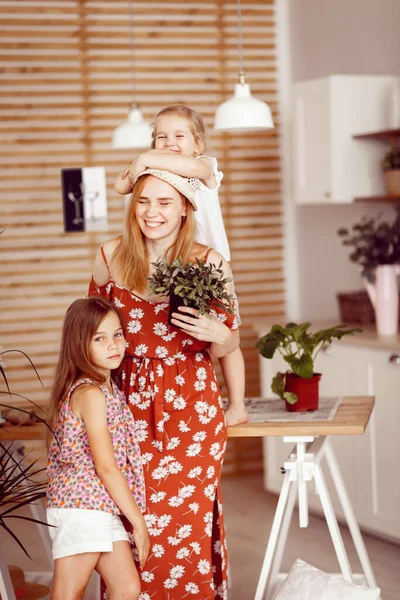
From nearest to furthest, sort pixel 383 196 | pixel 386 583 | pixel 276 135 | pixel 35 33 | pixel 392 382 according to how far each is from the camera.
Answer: pixel 386 583
pixel 392 382
pixel 383 196
pixel 35 33
pixel 276 135

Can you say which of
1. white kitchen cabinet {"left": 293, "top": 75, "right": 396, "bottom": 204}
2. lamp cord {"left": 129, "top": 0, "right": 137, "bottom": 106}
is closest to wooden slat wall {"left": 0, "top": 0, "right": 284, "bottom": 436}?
lamp cord {"left": 129, "top": 0, "right": 137, "bottom": 106}

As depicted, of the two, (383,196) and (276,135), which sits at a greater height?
(276,135)

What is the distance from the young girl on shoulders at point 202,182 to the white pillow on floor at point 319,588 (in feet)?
2.02

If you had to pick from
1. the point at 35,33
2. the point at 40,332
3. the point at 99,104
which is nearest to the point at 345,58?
the point at 99,104

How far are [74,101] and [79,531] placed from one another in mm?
3521

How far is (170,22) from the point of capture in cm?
579

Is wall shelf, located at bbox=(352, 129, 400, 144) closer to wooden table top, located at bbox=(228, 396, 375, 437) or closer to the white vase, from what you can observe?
the white vase

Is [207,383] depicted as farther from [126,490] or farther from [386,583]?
[386,583]

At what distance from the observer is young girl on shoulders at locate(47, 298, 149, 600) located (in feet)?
8.98

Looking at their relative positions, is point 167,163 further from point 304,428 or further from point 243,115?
point 243,115

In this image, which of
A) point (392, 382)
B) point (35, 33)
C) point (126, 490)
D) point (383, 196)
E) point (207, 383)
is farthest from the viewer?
point (35, 33)

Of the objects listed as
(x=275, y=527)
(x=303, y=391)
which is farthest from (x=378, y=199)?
(x=275, y=527)

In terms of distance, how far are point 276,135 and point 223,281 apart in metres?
3.38

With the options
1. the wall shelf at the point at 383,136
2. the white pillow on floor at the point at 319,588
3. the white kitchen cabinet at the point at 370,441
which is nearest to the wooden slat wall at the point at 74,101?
the wall shelf at the point at 383,136
